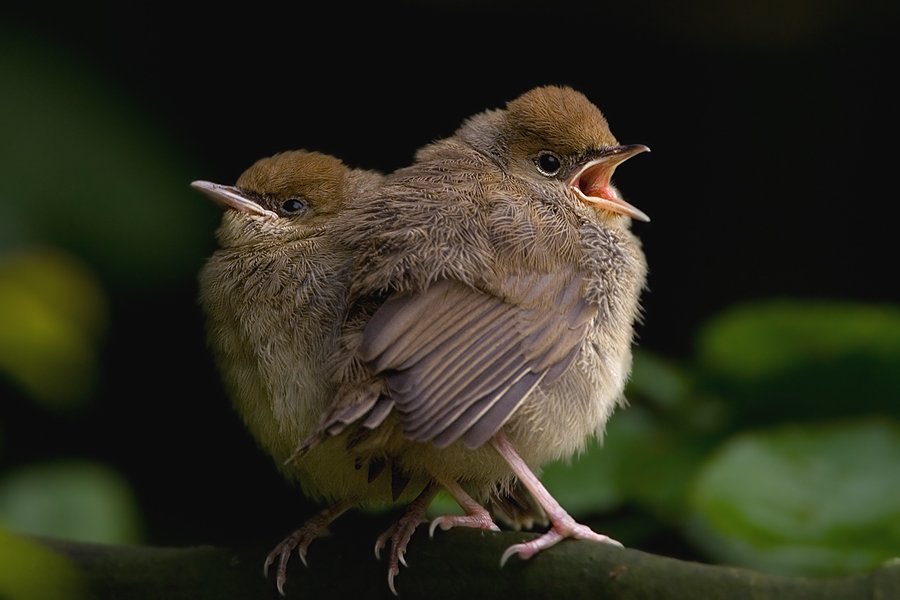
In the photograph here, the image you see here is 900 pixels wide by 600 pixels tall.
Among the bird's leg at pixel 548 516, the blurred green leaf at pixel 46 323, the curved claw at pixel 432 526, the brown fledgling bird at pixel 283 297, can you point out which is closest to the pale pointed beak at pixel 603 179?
the brown fledgling bird at pixel 283 297

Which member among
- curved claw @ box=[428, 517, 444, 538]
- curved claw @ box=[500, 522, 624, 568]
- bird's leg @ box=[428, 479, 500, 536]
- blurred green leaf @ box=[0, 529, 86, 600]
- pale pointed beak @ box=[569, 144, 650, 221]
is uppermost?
pale pointed beak @ box=[569, 144, 650, 221]

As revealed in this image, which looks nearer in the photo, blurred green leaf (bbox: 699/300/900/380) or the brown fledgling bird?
the brown fledgling bird

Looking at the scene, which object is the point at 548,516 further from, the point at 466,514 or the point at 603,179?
the point at 603,179

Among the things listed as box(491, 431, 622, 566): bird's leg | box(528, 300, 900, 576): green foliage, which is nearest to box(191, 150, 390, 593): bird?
box(491, 431, 622, 566): bird's leg

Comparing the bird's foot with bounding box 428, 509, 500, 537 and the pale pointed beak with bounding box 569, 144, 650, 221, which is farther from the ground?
the pale pointed beak with bounding box 569, 144, 650, 221

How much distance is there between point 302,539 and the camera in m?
2.52

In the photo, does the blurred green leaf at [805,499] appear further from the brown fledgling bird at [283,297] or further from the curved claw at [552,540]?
the brown fledgling bird at [283,297]

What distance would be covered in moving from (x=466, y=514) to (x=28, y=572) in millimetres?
1416

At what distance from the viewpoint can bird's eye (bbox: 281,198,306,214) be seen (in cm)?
263

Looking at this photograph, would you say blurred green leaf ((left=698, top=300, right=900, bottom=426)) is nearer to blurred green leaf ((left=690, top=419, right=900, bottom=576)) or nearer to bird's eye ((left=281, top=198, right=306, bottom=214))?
blurred green leaf ((left=690, top=419, right=900, bottom=576))

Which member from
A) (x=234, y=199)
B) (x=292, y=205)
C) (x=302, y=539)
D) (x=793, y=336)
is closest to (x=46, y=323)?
(x=234, y=199)

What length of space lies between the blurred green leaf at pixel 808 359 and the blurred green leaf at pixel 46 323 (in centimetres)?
206

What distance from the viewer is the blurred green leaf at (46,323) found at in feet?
7.73

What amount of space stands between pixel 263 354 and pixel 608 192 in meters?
1.08
